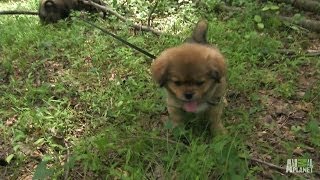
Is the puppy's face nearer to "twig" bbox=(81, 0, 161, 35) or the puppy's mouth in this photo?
the puppy's mouth

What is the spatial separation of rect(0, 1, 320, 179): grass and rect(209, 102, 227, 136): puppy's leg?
9 centimetres

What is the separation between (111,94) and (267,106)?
171 cm

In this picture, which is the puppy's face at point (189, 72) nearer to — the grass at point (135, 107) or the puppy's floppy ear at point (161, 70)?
the puppy's floppy ear at point (161, 70)

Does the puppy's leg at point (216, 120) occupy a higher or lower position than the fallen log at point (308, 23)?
lower

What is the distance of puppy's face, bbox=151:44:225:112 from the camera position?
3.34 meters

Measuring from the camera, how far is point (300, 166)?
3.32 metres

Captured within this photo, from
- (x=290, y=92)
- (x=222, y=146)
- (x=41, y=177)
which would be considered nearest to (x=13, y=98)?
(x=41, y=177)

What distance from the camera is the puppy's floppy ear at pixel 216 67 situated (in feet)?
11.2

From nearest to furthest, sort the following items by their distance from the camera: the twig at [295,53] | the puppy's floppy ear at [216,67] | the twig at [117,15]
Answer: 1. the puppy's floppy ear at [216,67]
2. the twig at [295,53]
3. the twig at [117,15]

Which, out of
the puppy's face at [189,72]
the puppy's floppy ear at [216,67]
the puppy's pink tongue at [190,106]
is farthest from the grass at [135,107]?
the puppy's floppy ear at [216,67]

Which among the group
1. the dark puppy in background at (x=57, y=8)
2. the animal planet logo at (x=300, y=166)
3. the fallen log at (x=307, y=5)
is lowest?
the dark puppy in background at (x=57, y=8)

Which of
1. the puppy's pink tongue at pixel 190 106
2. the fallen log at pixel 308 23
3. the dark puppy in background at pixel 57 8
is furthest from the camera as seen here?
the dark puppy in background at pixel 57 8

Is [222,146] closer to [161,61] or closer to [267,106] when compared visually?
[161,61]

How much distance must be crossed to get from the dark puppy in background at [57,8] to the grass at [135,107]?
44 centimetres
